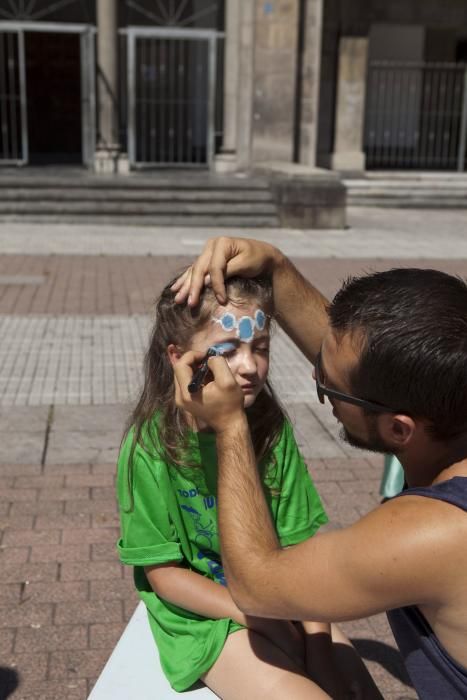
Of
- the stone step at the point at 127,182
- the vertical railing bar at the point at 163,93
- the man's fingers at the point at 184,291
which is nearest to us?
the man's fingers at the point at 184,291

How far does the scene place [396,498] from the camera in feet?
5.51

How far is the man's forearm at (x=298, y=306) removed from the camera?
8.16 ft

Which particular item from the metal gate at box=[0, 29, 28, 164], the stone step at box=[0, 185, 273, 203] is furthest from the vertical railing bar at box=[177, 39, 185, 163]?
the stone step at box=[0, 185, 273, 203]

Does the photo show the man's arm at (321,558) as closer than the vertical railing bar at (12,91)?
Yes

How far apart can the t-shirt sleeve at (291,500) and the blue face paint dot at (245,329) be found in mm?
322

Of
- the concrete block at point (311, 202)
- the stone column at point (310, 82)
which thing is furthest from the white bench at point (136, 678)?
the stone column at point (310, 82)

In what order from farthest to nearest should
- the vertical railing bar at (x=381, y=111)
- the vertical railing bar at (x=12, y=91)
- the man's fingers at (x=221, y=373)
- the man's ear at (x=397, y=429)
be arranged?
the vertical railing bar at (x=381, y=111) < the vertical railing bar at (x=12, y=91) < the man's fingers at (x=221, y=373) < the man's ear at (x=397, y=429)

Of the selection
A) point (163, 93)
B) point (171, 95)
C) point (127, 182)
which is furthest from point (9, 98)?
point (127, 182)

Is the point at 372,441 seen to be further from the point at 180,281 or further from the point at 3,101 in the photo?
the point at 3,101

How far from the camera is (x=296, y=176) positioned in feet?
46.9

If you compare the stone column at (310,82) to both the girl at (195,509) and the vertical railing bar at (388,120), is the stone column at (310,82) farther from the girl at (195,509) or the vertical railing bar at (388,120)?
the girl at (195,509)

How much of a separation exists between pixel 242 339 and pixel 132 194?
1279cm

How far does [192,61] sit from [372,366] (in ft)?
65.3

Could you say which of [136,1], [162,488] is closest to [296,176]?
[136,1]
